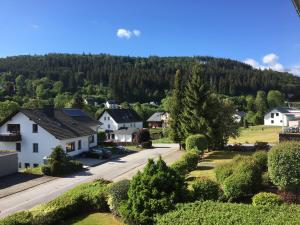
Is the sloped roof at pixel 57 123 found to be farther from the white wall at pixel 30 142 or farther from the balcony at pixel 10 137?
the balcony at pixel 10 137

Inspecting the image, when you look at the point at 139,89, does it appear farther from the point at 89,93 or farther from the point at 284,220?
the point at 284,220

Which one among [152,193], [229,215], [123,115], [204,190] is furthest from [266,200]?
[123,115]

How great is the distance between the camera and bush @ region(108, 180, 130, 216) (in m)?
18.1

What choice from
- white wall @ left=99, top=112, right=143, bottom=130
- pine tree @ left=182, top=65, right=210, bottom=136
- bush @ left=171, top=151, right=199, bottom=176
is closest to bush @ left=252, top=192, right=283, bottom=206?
bush @ left=171, top=151, right=199, bottom=176

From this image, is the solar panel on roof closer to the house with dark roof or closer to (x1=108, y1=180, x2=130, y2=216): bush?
the house with dark roof

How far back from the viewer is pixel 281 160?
58.2ft

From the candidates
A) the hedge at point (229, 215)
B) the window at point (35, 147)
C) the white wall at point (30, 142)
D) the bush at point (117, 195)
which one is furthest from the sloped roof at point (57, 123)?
the hedge at point (229, 215)

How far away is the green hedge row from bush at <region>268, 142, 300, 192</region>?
870 centimetres

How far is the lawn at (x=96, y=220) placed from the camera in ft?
58.2

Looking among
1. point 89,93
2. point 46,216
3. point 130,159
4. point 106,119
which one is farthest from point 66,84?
point 46,216

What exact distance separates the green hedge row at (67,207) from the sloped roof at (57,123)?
75.5 feet

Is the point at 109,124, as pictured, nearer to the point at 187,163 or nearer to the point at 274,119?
the point at 274,119

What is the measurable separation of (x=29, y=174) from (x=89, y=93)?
5725 inches

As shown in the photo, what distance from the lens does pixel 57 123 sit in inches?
1844
